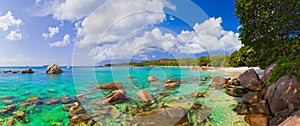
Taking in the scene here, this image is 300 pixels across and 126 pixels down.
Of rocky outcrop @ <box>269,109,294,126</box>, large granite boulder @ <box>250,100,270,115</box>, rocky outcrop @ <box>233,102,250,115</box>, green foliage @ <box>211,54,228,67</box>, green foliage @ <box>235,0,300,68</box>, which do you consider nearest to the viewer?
rocky outcrop @ <box>269,109,294,126</box>

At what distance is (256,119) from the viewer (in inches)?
185

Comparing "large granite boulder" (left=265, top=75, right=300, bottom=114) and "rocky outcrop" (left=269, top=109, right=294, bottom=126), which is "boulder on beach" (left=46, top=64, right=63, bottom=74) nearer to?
"large granite boulder" (left=265, top=75, right=300, bottom=114)

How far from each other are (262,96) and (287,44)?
2028 mm

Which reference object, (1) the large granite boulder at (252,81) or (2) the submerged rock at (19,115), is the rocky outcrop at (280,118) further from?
(2) the submerged rock at (19,115)

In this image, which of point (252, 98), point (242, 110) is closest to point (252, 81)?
point (252, 98)

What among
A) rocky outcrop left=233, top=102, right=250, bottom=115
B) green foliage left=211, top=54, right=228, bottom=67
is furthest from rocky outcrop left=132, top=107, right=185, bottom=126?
green foliage left=211, top=54, right=228, bottom=67

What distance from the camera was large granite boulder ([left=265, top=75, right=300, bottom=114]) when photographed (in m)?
4.54

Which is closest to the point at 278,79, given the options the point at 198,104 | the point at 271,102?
the point at 271,102

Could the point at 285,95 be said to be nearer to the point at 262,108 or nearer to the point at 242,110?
the point at 262,108

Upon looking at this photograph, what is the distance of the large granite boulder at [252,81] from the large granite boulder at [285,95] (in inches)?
101

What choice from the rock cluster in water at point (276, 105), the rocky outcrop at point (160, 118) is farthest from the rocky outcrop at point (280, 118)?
the rocky outcrop at point (160, 118)

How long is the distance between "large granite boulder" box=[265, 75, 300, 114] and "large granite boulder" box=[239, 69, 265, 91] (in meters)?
2.56

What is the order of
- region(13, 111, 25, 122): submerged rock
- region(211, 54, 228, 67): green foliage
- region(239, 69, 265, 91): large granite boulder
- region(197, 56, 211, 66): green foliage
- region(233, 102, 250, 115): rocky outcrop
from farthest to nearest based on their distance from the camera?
region(197, 56, 211, 66): green foliage < region(211, 54, 228, 67): green foliage < region(239, 69, 265, 91): large granite boulder < region(13, 111, 25, 122): submerged rock < region(233, 102, 250, 115): rocky outcrop

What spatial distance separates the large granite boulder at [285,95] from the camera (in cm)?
454
